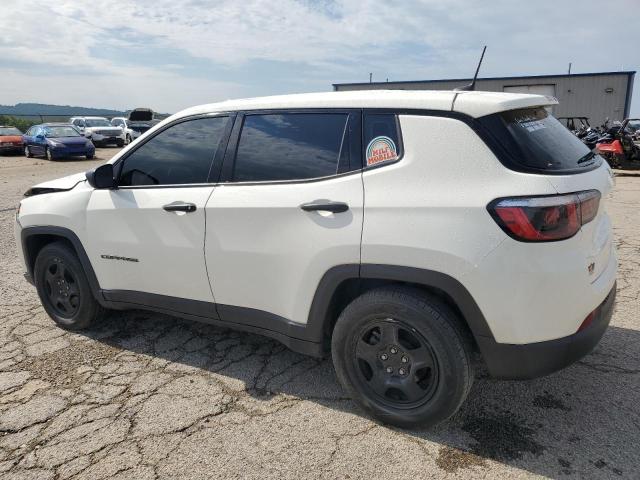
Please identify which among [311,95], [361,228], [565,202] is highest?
[311,95]

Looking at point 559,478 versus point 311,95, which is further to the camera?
point 311,95

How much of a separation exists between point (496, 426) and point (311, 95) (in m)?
2.13

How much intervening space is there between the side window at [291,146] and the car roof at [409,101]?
0.08 meters

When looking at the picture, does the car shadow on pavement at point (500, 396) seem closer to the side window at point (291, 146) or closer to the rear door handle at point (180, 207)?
the rear door handle at point (180, 207)

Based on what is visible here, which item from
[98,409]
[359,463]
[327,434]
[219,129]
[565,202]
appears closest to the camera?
[565,202]

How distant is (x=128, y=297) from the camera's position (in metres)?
3.46

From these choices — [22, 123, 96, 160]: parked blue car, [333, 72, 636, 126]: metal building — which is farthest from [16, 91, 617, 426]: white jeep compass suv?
[333, 72, 636, 126]: metal building

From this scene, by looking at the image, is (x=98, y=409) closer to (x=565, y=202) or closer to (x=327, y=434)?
(x=327, y=434)

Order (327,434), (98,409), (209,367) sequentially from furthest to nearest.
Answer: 1. (209,367)
2. (98,409)
3. (327,434)

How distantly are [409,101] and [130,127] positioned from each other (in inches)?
1106

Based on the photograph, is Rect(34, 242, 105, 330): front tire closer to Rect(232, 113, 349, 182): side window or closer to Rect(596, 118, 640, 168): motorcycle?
Rect(232, 113, 349, 182): side window

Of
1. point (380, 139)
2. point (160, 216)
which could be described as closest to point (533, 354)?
point (380, 139)

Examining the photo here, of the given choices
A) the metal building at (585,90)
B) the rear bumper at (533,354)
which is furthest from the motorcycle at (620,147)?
the rear bumper at (533,354)

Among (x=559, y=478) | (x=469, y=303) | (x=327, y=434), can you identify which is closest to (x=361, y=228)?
(x=469, y=303)
